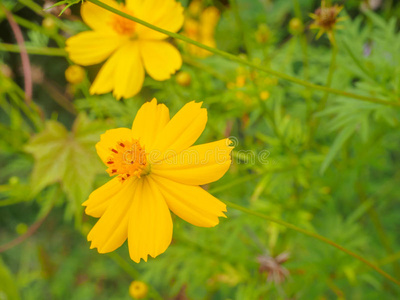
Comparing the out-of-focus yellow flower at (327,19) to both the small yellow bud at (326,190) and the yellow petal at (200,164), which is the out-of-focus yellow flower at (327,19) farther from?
the small yellow bud at (326,190)

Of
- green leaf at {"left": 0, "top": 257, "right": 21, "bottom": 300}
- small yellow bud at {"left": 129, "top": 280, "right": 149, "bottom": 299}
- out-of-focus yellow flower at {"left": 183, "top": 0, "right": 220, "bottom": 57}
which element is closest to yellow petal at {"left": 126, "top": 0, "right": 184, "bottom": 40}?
out-of-focus yellow flower at {"left": 183, "top": 0, "right": 220, "bottom": 57}

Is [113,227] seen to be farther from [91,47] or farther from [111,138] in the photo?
[91,47]

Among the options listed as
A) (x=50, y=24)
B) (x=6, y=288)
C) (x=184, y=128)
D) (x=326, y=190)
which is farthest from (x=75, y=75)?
(x=326, y=190)

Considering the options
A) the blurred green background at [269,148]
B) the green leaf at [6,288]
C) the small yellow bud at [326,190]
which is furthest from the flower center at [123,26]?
the green leaf at [6,288]

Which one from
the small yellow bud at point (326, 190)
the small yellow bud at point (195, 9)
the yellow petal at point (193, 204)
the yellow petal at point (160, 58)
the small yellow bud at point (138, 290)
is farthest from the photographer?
the small yellow bud at point (195, 9)

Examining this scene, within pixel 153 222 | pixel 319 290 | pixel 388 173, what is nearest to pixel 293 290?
pixel 319 290

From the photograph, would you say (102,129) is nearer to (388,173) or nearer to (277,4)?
(277,4)
